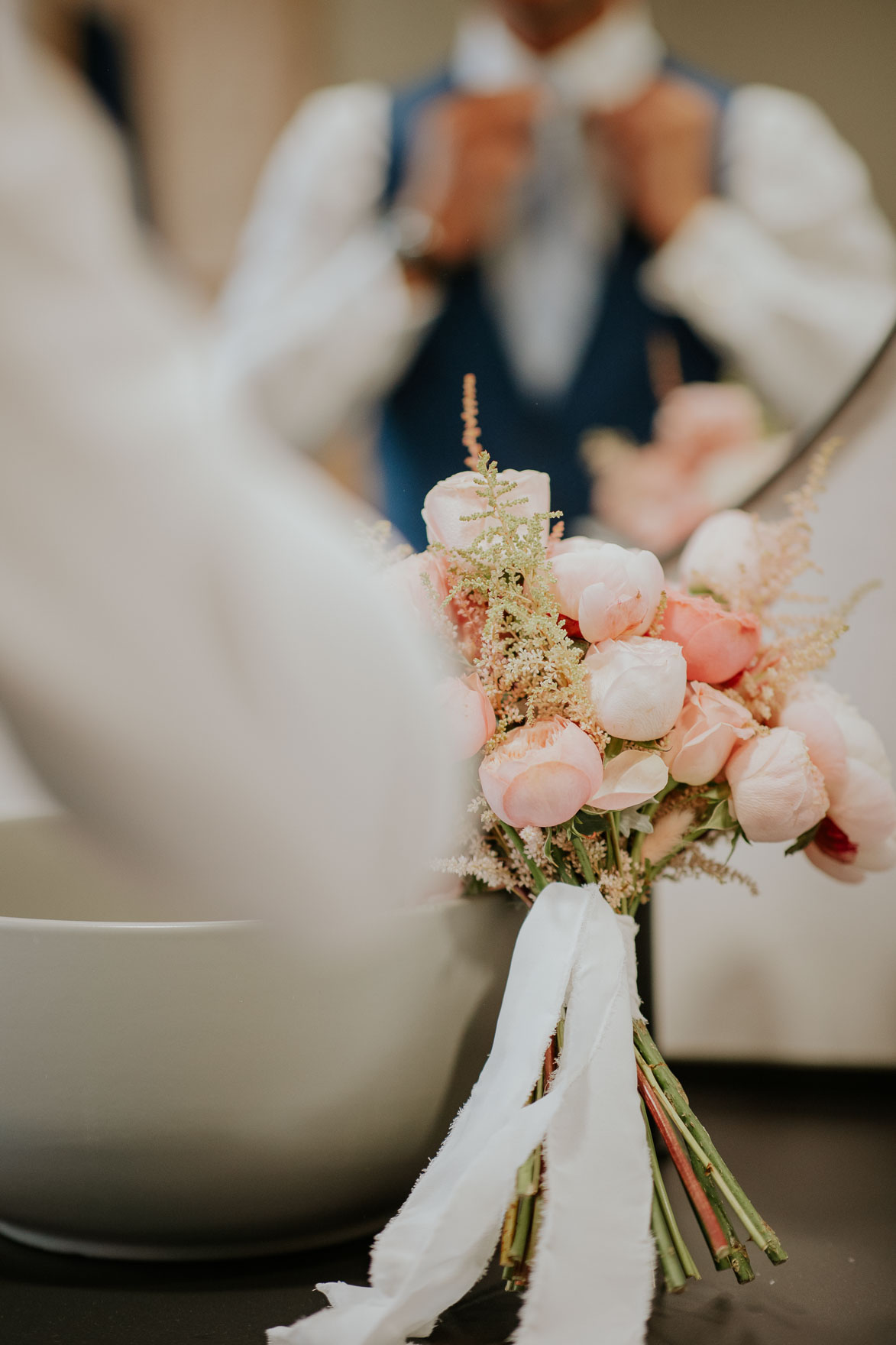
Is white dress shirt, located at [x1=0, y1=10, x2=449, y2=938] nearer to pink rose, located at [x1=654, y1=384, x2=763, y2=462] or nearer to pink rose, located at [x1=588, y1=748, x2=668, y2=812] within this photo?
pink rose, located at [x1=588, y1=748, x2=668, y2=812]

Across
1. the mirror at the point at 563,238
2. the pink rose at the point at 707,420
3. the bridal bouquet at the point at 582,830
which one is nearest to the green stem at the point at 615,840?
the bridal bouquet at the point at 582,830

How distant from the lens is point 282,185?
92cm

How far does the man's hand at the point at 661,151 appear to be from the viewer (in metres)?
0.80

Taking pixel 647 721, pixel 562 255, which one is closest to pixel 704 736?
pixel 647 721

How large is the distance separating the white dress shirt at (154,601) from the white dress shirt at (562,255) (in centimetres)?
52

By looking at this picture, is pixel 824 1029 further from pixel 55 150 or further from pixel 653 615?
pixel 55 150

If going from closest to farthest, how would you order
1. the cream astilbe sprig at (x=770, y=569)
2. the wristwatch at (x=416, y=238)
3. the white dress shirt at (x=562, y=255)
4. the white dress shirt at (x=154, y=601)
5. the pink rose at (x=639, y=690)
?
the white dress shirt at (x=154, y=601) → the pink rose at (x=639, y=690) → the cream astilbe sprig at (x=770, y=569) → the white dress shirt at (x=562, y=255) → the wristwatch at (x=416, y=238)

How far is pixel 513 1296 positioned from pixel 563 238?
0.72 meters

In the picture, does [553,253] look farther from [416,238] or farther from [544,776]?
[544,776]

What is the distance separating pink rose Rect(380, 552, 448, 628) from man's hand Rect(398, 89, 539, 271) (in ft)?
1.59

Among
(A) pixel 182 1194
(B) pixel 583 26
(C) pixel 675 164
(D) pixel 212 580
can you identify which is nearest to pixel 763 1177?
(A) pixel 182 1194

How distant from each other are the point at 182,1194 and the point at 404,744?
0.78ft

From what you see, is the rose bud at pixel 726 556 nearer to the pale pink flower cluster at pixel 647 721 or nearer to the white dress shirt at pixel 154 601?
the pale pink flower cluster at pixel 647 721

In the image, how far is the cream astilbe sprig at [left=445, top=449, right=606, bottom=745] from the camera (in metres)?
0.43
